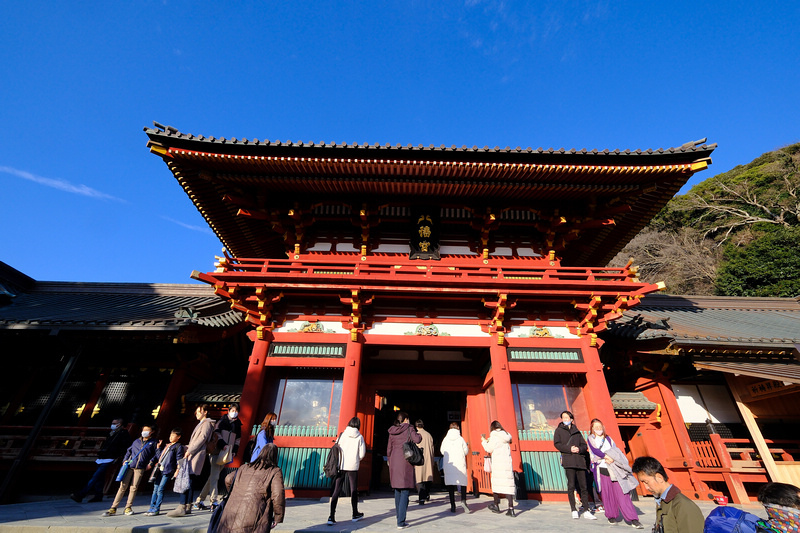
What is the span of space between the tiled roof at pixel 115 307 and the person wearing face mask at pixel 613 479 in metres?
9.98

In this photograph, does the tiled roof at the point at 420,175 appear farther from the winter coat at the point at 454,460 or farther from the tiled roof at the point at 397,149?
the winter coat at the point at 454,460

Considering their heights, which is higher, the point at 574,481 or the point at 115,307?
the point at 115,307

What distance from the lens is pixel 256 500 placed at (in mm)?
3578

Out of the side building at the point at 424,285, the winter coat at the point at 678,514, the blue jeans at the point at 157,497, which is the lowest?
the blue jeans at the point at 157,497

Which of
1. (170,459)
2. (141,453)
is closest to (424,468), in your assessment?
(170,459)

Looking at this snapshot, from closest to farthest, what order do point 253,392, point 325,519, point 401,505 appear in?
point 401,505
point 325,519
point 253,392

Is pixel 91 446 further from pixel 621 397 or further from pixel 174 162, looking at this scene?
pixel 621 397

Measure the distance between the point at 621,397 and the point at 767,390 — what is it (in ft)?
11.5

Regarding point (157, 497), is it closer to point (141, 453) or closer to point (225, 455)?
point (141, 453)

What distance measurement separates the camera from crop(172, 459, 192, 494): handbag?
6066 mm

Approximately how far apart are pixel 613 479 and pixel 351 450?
4327mm

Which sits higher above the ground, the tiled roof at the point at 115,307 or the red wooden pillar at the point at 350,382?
the tiled roof at the point at 115,307

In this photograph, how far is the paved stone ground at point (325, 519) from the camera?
5.11 metres

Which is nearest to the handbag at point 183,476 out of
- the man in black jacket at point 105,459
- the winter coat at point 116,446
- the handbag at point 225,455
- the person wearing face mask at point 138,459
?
the handbag at point 225,455
